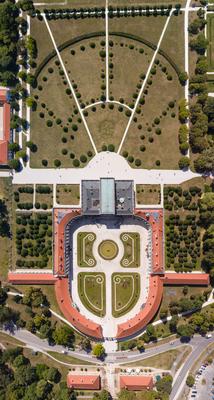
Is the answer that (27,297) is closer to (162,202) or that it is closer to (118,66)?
(162,202)

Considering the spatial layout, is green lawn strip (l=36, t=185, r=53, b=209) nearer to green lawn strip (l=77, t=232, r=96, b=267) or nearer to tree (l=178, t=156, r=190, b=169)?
green lawn strip (l=77, t=232, r=96, b=267)

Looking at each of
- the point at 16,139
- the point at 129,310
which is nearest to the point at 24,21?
the point at 16,139

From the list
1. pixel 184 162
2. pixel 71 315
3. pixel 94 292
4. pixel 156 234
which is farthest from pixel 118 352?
pixel 184 162

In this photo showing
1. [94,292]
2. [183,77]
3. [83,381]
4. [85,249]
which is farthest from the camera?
[85,249]

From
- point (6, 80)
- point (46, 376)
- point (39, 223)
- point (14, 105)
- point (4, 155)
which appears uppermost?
point (6, 80)

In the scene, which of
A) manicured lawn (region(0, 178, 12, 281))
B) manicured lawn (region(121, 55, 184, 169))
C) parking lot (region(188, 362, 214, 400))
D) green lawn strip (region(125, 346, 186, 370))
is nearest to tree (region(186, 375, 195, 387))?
parking lot (region(188, 362, 214, 400))

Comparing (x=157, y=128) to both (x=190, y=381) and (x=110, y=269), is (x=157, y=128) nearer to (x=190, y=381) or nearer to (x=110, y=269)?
(x=110, y=269)
